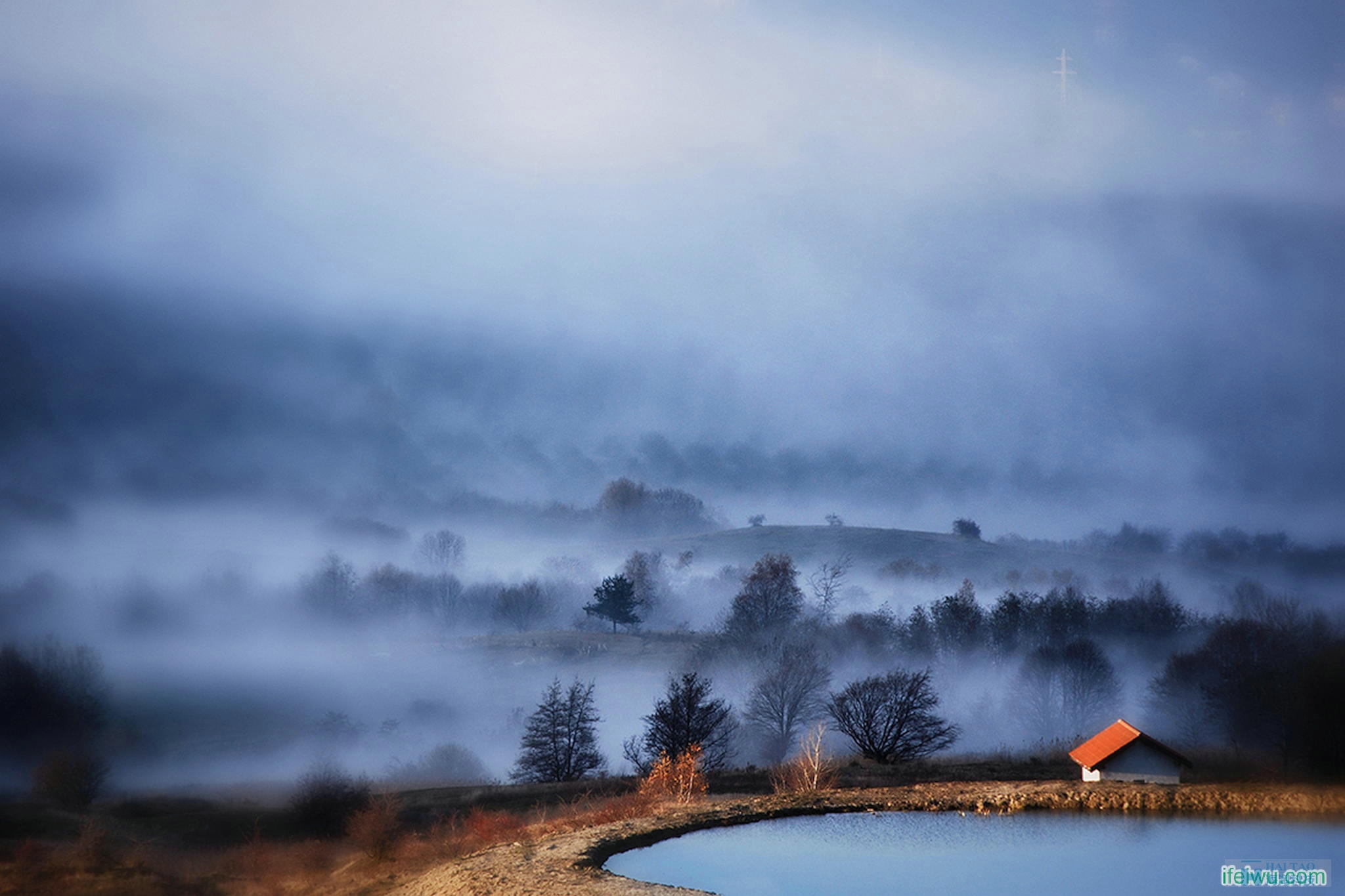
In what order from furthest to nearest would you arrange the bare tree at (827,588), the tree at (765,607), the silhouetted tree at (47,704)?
the bare tree at (827,588) → the tree at (765,607) → the silhouetted tree at (47,704)

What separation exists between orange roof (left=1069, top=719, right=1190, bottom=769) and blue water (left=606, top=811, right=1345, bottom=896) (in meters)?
6.87

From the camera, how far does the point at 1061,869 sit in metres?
37.8

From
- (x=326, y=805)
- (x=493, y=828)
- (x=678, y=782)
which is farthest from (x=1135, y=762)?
(x=326, y=805)

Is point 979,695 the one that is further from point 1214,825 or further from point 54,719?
point 54,719

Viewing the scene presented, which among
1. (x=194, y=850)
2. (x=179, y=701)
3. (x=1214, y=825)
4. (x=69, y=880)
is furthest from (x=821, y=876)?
(x=179, y=701)

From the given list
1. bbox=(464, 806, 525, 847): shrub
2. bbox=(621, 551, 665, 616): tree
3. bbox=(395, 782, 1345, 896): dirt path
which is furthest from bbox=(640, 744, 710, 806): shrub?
bbox=(621, 551, 665, 616): tree

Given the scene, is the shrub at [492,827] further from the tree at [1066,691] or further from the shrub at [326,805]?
the tree at [1066,691]

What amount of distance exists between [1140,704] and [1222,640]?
1284 centimetres

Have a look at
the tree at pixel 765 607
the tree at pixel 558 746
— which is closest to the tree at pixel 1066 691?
the tree at pixel 765 607

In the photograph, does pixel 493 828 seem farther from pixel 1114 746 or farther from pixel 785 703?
pixel 785 703

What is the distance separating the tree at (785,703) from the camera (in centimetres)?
9356

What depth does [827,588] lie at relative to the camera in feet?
474

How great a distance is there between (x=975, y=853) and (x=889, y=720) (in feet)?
115

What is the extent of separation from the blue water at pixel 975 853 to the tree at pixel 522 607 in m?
122
